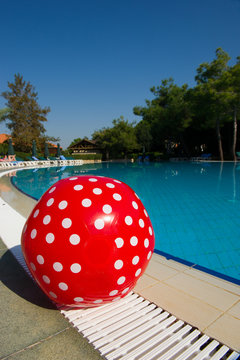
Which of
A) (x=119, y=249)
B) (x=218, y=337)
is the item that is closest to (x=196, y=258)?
(x=218, y=337)

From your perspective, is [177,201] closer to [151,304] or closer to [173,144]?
[151,304]

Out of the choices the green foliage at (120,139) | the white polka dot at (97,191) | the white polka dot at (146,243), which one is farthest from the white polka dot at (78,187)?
the green foliage at (120,139)

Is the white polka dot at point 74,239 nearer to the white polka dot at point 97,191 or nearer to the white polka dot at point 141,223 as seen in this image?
the white polka dot at point 97,191

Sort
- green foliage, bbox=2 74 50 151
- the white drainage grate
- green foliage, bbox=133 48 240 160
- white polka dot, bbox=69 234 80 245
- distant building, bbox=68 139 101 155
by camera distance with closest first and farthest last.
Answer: the white drainage grate
white polka dot, bbox=69 234 80 245
green foliage, bbox=133 48 240 160
green foliage, bbox=2 74 50 151
distant building, bbox=68 139 101 155

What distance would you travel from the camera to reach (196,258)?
473 centimetres

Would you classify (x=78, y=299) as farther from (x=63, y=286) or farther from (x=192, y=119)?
(x=192, y=119)

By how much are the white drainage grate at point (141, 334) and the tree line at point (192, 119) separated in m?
29.1

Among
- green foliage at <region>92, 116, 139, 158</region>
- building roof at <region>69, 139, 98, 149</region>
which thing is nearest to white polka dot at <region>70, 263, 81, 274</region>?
green foliage at <region>92, 116, 139, 158</region>

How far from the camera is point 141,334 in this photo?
6.24 feet

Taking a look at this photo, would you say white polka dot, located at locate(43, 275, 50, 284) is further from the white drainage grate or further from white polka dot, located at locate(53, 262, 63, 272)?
the white drainage grate

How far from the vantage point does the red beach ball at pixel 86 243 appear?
1.86 m

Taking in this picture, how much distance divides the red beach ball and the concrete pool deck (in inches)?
16.7

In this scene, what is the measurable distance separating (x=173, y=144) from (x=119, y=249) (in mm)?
47493

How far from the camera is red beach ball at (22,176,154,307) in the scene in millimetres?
1861
